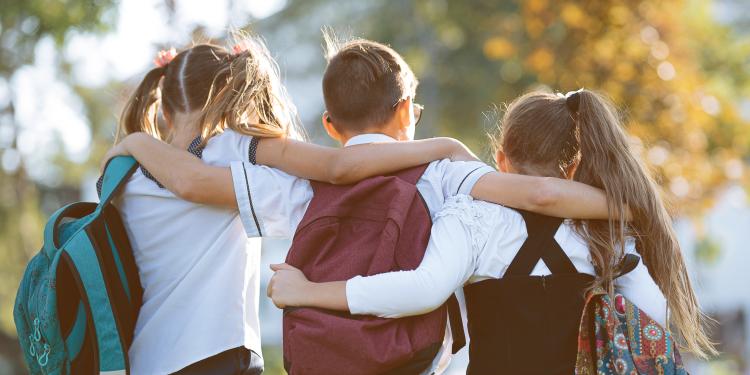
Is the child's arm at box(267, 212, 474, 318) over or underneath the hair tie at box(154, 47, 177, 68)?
underneath

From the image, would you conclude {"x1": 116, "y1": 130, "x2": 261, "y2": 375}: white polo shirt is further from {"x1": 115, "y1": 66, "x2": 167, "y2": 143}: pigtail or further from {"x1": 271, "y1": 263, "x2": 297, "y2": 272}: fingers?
{"x1": 115, "y1": 66, "x2": 167, "y2": 143}: pigtail

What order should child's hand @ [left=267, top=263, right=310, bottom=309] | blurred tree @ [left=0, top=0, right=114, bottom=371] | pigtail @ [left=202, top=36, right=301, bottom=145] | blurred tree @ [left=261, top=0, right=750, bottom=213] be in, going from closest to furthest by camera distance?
child's hand @ [left=267, top=263, right=310, bottom=309]
pigtail @ [left=202, top=36, right=301, bottom=145]
blurred tree @ [left=0, top=0, right=114, bottom=371]
blurred tree @ [left=261, top=0, right=750, bottom=213]

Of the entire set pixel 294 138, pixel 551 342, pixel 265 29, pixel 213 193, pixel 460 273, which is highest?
pixel 265 29

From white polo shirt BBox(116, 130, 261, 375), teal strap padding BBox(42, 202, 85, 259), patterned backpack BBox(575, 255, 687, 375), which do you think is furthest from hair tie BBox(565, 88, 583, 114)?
teal strap padding BBox(42, 202, 85, 259)

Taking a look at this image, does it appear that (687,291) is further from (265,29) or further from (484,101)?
(265,29)

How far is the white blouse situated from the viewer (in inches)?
100

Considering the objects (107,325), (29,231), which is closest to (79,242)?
(107,325)

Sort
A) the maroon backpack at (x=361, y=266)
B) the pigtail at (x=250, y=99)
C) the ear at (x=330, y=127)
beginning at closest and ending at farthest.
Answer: the maroon backpack at (x=361, y=266) < the ear at (x=330, y=127) < the pigtail at (x=250, y=99)

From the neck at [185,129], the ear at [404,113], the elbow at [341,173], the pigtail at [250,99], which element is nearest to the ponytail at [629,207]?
the ear at [404,113]

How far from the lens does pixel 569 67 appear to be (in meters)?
9.05

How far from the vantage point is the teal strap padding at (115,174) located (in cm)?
299

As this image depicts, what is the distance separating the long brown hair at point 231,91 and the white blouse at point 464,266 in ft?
2.32

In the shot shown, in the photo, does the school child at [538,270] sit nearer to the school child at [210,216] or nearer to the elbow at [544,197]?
the elbow at [544,197]

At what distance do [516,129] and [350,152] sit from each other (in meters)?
0.51
